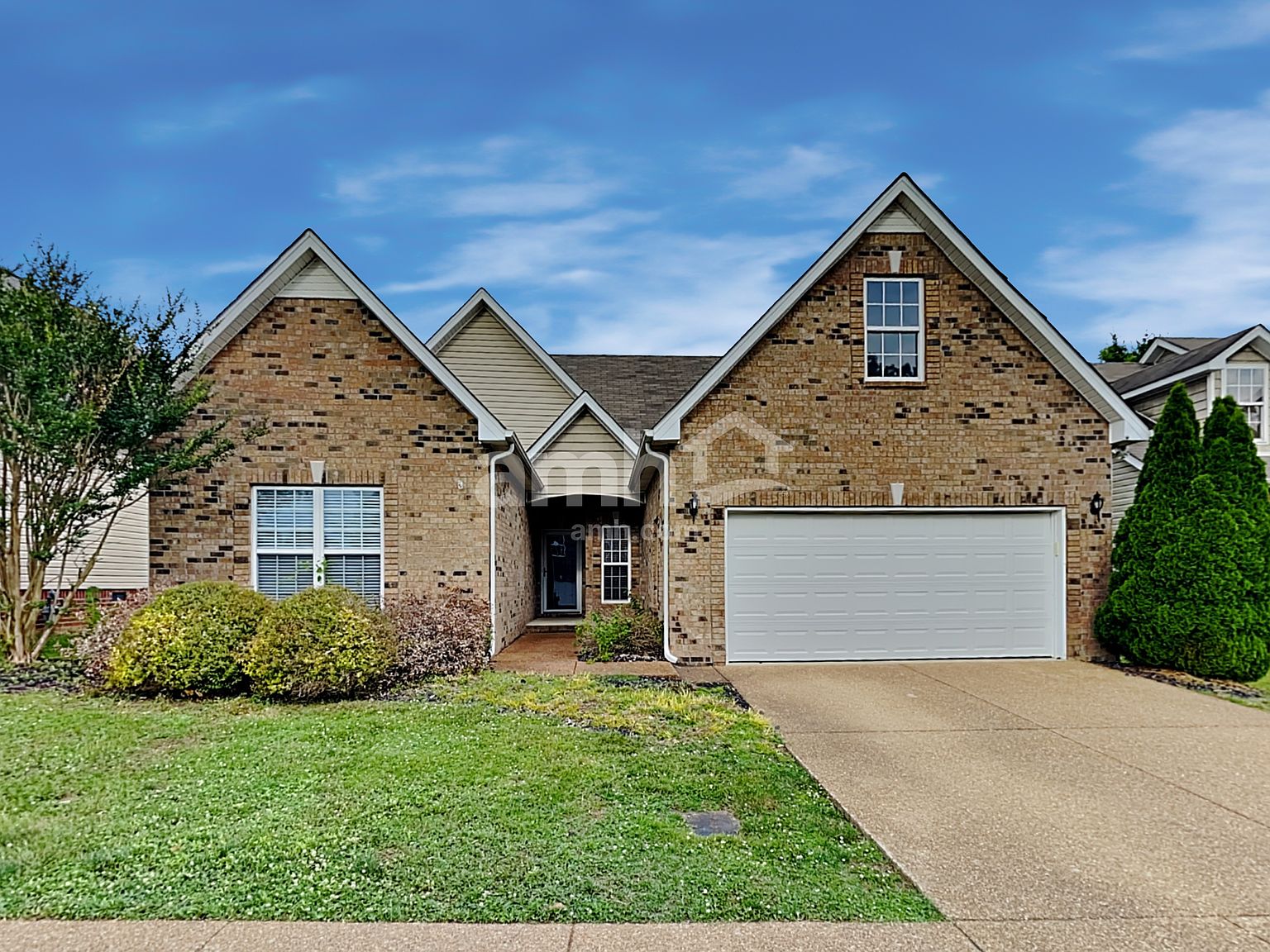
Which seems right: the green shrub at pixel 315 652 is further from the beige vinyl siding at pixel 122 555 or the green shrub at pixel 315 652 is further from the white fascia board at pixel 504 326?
the white fascia board at pixel 504 326

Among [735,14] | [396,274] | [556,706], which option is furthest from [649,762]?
[396,274]

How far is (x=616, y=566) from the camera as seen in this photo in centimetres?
1792

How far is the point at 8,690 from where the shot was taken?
8.79 meters

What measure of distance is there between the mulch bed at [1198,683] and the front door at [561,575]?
37.0ft

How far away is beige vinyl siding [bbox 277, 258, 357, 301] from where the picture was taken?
11.6 metres

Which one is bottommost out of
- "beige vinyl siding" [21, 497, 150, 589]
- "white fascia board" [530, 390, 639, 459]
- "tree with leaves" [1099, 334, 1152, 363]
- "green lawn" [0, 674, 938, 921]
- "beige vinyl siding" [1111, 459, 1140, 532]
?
"green lawn" [0, 674, 938, 921]

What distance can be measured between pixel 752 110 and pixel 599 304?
13.0 m

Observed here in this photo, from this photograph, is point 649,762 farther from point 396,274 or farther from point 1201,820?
point 396,274

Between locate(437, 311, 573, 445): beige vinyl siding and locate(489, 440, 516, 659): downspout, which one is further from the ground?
locate(437, 311, 573, 445): beige vinyl siding

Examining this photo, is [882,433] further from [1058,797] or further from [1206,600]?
[1058,797]

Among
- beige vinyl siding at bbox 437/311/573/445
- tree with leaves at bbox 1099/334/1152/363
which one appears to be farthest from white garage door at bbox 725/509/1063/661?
tree with leaves at bbox 1099/334/1152/363

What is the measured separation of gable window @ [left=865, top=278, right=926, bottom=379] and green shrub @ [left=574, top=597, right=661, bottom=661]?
513cm

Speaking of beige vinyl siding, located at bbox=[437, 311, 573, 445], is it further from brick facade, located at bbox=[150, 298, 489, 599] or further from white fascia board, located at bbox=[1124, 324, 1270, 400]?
white fascia board, located at bbox=[1124, 324, 1270, 400]

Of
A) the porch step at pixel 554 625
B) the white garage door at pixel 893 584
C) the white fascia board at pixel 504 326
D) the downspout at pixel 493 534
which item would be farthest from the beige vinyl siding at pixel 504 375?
the white garage door at pixel 893 584
